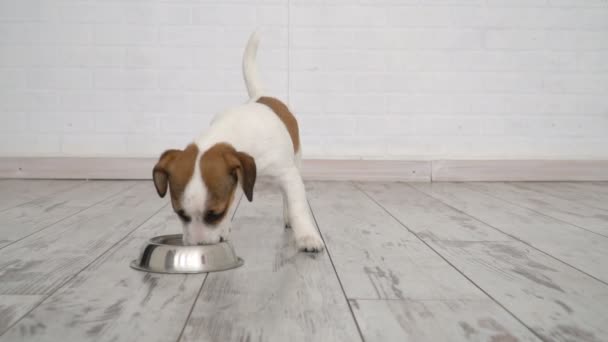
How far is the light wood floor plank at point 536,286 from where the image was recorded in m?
1.54

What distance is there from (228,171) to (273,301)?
0.53m

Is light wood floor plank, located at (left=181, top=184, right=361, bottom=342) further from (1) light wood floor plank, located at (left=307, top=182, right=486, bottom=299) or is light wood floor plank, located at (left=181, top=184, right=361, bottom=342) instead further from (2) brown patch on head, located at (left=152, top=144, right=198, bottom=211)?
(2) brown patch on head, located at (left=152, top=144, right=198, bottom=211)

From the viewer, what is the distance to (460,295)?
1.80m

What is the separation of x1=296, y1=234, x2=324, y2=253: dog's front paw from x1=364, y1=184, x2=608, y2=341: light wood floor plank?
417 millimetres

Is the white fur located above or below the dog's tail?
below

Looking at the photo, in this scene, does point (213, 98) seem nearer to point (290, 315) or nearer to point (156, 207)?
point (156, 207)

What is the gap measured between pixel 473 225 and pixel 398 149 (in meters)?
2.08

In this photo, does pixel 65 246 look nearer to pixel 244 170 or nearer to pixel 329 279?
pixel 244 170

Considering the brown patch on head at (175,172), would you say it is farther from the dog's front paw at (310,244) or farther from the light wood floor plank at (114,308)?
the dog's front paw at (310,244)

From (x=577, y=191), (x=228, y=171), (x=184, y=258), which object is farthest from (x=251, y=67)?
(x=577, y=191)

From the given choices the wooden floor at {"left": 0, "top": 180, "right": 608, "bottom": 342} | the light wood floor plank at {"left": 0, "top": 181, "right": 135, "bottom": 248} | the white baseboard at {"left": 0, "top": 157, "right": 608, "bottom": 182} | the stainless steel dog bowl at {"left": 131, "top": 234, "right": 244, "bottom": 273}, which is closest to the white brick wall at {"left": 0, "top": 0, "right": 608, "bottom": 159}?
the white baseboard at {"left": 0, "top": 157, "right": 608, "bottom": 182}

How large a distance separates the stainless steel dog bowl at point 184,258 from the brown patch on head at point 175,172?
13 cm

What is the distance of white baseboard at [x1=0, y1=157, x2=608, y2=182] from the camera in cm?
484

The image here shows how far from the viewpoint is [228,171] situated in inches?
83.4
